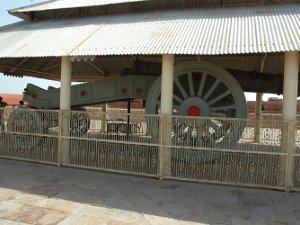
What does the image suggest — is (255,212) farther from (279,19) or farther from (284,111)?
(279,19)

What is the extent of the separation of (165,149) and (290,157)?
2565mm

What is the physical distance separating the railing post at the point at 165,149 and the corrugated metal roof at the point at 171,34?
1.53 metres

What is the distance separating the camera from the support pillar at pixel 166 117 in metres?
7.45

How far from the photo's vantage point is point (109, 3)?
33.3 ft

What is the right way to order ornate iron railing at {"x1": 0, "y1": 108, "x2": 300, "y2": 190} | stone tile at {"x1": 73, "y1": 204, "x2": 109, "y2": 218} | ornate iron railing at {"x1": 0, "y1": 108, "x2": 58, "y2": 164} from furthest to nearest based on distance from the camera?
ornate iron railing at {"x1": 0, "y1": 108, "x2": 58, "y2": 164} < ornate iron railing at {"x1": 0, "y1": 108, "x2": 300, "y2": 190} < stone tile at {"x1": 73, "y1": 204, "x2": 109, "y2": 218}

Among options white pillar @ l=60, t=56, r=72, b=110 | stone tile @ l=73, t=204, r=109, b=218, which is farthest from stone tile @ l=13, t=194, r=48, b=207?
white pillar @ l=60, t=56, r=72, b=110

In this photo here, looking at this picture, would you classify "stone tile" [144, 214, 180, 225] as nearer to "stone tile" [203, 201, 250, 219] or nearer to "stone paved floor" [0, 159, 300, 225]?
"stone paved floor" [0, 159, 300, 225]

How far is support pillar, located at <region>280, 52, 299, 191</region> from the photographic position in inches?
267

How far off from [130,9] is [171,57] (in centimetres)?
346

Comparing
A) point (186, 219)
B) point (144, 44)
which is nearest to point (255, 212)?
point (186, 219)

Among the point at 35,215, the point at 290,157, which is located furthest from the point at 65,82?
the point at 290,157

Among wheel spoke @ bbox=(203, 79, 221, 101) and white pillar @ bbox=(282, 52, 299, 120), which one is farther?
wheel spoke @ bbox=(203, 79, 221, 101)

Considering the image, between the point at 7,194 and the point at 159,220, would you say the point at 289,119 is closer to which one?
the point at 159,220

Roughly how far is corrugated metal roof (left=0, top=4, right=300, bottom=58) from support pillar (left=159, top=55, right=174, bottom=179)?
0.49 m
